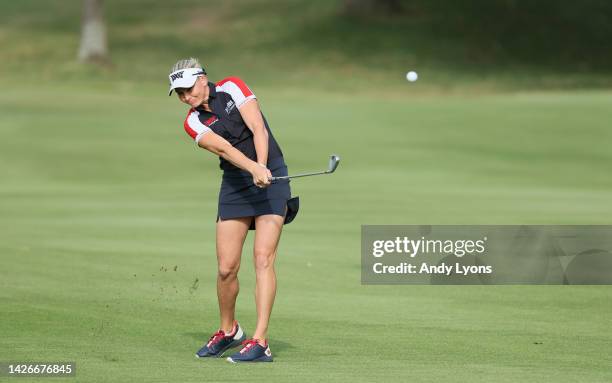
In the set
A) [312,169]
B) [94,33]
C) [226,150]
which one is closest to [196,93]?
[226,150]

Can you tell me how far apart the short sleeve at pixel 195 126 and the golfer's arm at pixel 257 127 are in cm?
29

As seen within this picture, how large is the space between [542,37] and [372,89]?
406 inches

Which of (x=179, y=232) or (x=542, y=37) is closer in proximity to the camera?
(x=179, y=232)

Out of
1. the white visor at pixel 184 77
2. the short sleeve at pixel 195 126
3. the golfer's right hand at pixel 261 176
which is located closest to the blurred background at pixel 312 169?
the golfer's right hand at pixel 261 176

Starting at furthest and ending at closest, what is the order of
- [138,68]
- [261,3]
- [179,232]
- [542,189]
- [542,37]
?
1. [261,3]
2. [542,37]
3. [138,68]
4. [542,189]
5. [179,232]

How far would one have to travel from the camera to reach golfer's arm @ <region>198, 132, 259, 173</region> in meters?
9.11

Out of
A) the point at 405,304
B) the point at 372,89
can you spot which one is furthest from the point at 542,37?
the point at 405,304

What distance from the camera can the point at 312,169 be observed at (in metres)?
29.0

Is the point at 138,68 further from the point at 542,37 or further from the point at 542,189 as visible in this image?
the point at 542,189

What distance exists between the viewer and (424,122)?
3275cm

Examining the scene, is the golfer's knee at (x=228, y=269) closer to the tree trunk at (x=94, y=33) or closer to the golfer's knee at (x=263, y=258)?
the golfer's knee at (x=263, y=258)

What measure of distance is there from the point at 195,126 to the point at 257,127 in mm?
457

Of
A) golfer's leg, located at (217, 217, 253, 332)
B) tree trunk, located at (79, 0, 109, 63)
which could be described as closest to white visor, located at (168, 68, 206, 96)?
golfer's leg, located at (217, 217, 253, 332)

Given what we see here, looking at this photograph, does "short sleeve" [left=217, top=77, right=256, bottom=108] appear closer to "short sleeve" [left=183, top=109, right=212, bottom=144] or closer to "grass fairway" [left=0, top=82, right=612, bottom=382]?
"short sleeve" [left=183, top=109, right=212, bottom=144]
